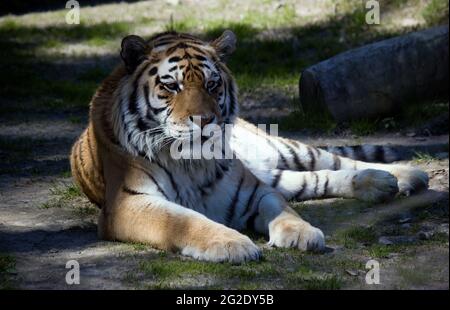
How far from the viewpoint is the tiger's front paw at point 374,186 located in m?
5.18

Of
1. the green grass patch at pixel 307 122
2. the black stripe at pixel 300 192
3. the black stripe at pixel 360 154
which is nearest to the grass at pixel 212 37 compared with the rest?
the green grass patch at pixel 307 122

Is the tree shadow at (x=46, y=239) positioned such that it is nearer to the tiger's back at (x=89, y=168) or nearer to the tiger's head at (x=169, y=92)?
the tiger's back at (x=89, y=168)

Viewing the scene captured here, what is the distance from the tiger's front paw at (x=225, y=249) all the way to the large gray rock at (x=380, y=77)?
3074mm

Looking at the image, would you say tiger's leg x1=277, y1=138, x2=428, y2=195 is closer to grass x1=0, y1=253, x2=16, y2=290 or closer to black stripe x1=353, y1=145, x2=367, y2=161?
black stripe x1=353, y1=145, x2=367, y2=161

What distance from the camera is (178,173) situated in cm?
481

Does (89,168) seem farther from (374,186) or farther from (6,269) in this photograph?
(374,186)

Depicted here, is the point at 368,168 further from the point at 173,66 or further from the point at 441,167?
the point at 173,66

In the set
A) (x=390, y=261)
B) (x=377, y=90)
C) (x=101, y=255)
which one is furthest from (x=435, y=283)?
(x=377, y=90)

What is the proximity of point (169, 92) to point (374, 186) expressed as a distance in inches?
51.9

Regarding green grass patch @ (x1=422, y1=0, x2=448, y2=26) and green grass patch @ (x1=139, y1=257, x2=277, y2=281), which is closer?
green grass patch @ (x1=139, y1=257, x2=277, y2=281)

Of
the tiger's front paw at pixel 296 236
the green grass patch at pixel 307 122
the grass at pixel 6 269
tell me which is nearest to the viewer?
the grass at pixel 6 269

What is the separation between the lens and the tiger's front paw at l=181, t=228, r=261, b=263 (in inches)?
163

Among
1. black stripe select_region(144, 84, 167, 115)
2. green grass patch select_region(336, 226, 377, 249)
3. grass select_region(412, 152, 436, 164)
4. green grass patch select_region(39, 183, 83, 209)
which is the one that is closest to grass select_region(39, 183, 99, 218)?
green grass patch select_region(39, 183, 83, 209)

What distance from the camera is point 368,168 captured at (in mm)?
5621
